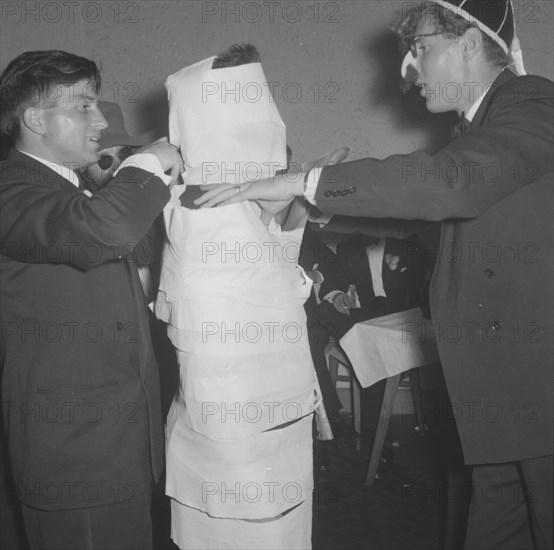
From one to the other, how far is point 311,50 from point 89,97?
7.35ft

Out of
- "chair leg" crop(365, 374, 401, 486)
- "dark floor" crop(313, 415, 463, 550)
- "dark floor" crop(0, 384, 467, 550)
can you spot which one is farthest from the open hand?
"chair leg" crop(365, 374, 401, 486)

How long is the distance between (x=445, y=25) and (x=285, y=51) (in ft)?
7.09

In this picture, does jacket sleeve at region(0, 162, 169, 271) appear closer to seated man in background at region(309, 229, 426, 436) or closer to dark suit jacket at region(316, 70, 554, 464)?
dark suit jacket at region(316, 70, 554, 464)

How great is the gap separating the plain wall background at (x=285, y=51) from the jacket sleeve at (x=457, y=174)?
7.52ft

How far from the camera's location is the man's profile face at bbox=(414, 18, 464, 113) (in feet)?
4.96

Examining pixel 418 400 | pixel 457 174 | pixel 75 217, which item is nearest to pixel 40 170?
pixel 75 217

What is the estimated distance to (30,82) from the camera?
4.89 feet

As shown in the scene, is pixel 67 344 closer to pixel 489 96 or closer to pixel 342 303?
pixel 489 96

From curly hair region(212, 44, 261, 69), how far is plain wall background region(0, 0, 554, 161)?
6.60 ft

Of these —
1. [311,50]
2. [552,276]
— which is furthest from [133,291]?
[311,50]

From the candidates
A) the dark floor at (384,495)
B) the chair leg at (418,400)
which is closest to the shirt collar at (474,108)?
the dark floor at (384,495)

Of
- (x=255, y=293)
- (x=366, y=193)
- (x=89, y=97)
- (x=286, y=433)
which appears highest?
(x=89, y=97)

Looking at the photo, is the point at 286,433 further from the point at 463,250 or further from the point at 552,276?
the point at 552,276

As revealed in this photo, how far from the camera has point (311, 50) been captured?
3516 millimetres
